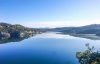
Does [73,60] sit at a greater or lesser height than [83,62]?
lesser

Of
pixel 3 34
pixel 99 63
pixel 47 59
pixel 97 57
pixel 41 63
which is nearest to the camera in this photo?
pixel 99 63

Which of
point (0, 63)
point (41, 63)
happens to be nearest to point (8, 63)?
point (0, 63)

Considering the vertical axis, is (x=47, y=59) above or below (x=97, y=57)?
below

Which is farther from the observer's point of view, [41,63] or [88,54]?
[41,63]

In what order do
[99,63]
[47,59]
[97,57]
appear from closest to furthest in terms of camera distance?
[99,63] → [97,57] → [47,59]

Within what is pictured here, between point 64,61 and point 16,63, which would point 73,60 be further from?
point 16,63

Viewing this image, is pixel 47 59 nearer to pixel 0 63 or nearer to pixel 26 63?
pixel 26 63

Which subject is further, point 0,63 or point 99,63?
point 0,63

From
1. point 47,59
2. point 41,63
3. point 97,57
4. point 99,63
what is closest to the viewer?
point 99,63

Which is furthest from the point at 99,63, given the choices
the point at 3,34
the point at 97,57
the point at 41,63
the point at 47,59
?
the point at 3,34
